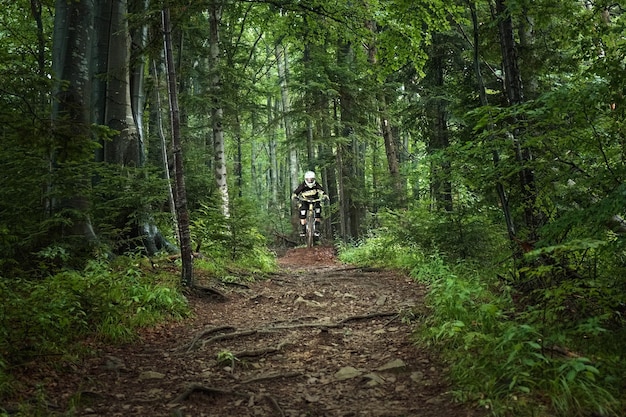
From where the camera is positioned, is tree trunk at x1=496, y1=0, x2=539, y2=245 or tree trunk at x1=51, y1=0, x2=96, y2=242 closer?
tree trunk at x1=496, y1=0, x2=539, y2=245

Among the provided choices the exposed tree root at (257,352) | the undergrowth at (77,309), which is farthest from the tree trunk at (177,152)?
the exposed tree root at (257,352)

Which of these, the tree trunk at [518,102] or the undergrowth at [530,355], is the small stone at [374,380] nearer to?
the undergrowth at [530,355]

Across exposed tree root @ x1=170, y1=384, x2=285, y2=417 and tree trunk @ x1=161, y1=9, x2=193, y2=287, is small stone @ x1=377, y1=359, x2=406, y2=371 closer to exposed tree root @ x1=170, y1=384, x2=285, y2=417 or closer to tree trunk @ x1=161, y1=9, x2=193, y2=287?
exposed tree root @ x1=170, y1=384, x2=285, y2=417

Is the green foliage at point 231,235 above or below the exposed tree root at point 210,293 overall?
above

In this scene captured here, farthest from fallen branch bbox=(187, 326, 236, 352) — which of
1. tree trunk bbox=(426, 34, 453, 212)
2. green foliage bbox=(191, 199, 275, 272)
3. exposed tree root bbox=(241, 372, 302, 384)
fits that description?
tree trunk bbox=(426, 34, 453, 212)

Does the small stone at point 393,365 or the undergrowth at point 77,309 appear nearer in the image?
the undergrowth at point 77,309

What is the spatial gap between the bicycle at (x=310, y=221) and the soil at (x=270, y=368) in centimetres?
894

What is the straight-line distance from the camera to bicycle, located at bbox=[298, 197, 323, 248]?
1623 centimetres

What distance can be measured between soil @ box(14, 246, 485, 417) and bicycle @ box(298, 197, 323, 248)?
352 inches

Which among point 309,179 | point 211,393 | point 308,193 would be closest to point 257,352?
point 211,393

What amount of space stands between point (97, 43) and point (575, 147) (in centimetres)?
986

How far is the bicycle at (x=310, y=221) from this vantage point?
16.2 metres

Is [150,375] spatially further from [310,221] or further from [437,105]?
[310,221]

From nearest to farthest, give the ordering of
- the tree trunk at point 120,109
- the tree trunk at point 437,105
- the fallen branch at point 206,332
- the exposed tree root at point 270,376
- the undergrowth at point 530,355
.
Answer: the undergrowth at point 530,355
the exposed tree root at point 270,376
the fallen branch at point 206,332
the tree trunk at point 120,109
the tree trunk at point 437,105
